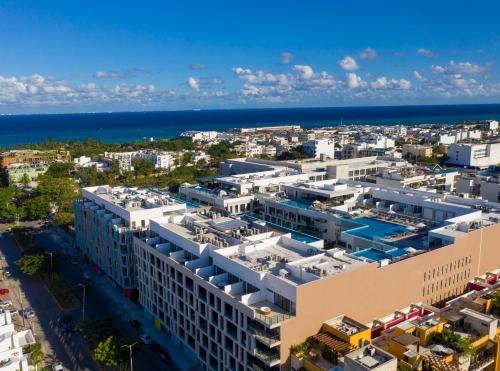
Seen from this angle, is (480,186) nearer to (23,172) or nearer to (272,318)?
(272,318)

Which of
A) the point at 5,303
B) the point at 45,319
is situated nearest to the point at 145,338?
the point at 45,319

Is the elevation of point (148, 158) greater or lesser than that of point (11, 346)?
greater

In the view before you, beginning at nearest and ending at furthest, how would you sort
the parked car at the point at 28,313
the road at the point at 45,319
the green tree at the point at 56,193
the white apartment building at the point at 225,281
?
1. the white apartment building at the point at 225,281
2. the road at the point at 45,319
3. the parked car at the point at 28,313
4. the green tree at the point at 56,193

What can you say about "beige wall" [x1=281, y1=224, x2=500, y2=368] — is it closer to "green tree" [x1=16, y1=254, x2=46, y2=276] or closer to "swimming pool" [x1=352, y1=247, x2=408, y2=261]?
"swimming pool" [x1=352, y1=247, x2=408, y2=261]

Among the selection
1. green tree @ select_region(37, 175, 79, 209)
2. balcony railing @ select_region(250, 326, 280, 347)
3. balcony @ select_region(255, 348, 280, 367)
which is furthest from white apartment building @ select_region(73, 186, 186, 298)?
green tree @ select_region(37, 175, 79, 209)

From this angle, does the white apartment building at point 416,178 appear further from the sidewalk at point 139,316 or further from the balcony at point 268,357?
the balcony at point 268,357

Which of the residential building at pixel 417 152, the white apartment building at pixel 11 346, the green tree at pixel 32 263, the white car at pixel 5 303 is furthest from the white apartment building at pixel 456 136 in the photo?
the white apartment building at pixel 11 346
